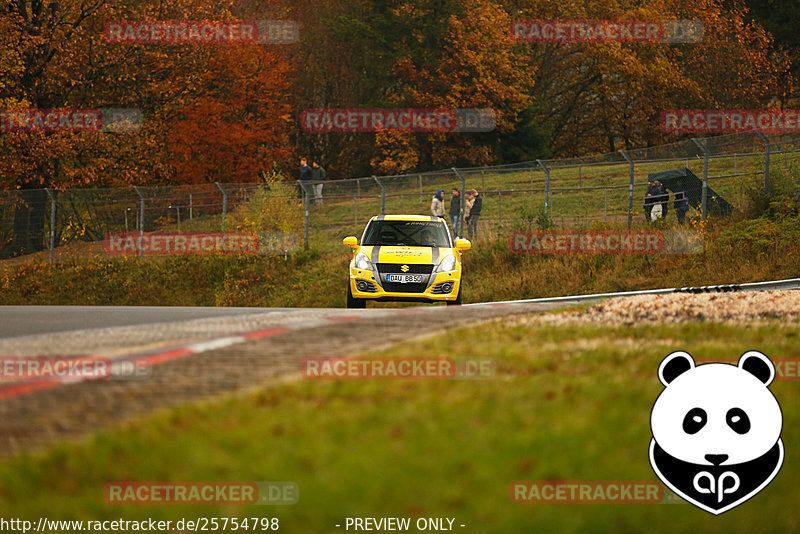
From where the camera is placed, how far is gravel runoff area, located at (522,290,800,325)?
473 inches

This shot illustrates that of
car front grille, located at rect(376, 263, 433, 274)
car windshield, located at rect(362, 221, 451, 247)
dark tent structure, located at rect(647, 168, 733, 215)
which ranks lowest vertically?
car front grille, located at rect(376, 263, 433, 274)

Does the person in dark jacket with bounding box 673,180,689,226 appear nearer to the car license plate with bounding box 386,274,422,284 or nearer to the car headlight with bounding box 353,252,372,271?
the car license plate with bounding box 386,274,422,284

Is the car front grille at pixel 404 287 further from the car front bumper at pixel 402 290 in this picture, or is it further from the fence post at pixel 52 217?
the fence post at pixel 52 217

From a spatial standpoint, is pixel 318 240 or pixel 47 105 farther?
pixel 47 105

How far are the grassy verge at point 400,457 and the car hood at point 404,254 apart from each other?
37.7ft

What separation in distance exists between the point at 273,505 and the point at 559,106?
62.8 m

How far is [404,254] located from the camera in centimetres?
1906

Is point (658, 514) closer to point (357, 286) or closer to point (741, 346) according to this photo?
point (741, 346)

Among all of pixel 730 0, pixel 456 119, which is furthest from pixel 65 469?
pixel 730 0

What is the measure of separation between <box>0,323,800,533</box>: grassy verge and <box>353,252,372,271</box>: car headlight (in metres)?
11.6

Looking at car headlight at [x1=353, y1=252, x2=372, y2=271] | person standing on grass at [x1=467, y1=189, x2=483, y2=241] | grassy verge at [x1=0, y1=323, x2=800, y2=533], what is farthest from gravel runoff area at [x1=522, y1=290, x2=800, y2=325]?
person standing on grass at [x1=467, y1=189, x2=483, y2=241]

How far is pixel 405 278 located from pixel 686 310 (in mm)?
7135

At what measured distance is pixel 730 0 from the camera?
67938 millimetres

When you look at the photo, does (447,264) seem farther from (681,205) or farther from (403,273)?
(681,205)
